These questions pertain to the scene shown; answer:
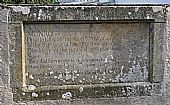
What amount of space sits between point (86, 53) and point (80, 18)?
15.3 inches

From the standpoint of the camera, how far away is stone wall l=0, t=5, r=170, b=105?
12.7 feet

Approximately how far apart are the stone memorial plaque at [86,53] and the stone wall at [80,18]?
0.31 ft

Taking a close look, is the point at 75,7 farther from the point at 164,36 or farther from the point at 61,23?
the point at 164,36

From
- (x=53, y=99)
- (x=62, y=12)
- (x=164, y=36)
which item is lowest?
(x=53, y=99)

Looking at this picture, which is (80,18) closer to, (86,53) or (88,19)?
(88,19)

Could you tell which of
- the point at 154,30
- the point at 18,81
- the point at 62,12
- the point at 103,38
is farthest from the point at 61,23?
the point at 154,30

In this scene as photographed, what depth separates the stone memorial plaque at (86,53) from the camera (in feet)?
13.0

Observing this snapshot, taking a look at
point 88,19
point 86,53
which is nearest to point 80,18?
point 88,19

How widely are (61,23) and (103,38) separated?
485mm

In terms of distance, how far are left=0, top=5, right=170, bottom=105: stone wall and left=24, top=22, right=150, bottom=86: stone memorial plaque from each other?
9 cm

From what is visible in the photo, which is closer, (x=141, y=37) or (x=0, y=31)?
(x=0, y=31)

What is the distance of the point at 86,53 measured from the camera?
404 centimetres

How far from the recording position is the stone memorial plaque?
13.0 ft

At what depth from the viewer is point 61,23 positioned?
3.96 metres
